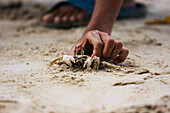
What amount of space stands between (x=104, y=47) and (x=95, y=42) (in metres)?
0.06

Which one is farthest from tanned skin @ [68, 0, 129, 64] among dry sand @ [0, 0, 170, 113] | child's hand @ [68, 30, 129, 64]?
dry sand @ [0, 0, 170, 113]

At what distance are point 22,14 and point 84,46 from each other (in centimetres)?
206

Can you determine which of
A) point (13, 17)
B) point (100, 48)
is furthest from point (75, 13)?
point (100, 48)

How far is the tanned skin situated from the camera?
1223 millimetres

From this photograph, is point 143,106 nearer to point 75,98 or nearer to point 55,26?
point 75,98

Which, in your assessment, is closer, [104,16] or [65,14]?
[104,16]

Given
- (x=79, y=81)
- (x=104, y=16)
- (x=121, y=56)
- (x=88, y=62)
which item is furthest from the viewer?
(x=104, y=16)

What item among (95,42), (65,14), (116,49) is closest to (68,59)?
(95,42)

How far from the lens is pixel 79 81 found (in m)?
1.07

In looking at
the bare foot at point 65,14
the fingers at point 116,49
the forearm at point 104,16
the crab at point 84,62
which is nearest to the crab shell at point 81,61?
the crab at point 84,62

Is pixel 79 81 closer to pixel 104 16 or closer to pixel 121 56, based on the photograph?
pixel 121 56

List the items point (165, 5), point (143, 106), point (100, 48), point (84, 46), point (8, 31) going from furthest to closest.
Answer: point (165, 5) → point (8, 31) → point (84, 46) → point (100, 48) → point (143, 106)

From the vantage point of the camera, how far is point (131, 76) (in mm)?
1128

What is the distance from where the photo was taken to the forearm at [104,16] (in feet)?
5.05
